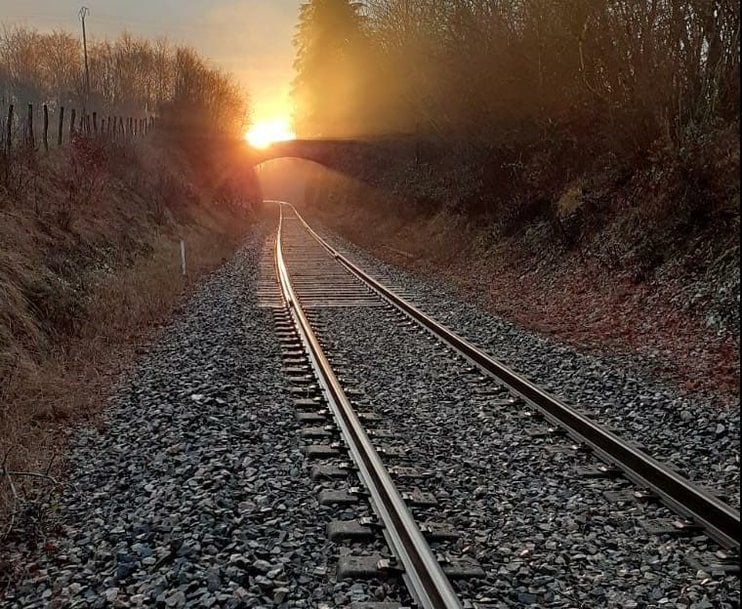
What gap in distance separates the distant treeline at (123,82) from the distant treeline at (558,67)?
58.1 ft

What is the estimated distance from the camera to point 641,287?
37.2 feet

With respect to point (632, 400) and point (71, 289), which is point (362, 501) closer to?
point (632, 400)

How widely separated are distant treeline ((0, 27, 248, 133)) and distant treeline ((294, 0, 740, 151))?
58.1 ft

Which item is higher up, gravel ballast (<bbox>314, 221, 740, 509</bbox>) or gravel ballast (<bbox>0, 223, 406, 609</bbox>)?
gravel ballast (<bbox>314, 221, 740, 509</bbox>)

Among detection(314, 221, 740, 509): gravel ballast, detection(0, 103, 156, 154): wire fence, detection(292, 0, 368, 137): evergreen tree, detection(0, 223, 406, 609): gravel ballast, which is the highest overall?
detection(292, 0, 368, 137): evergreen tree

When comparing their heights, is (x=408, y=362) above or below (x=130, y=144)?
below

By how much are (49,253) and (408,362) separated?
7.43 metres

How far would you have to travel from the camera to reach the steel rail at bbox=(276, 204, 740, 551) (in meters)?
4.32

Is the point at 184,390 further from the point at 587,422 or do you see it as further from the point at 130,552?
the point at 587,422

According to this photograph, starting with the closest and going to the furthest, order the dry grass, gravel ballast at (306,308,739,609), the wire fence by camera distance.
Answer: gravel ballast at (306,308,739,609), the dry grass, the wire fence

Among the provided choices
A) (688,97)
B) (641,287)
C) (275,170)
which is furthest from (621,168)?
(275,170)

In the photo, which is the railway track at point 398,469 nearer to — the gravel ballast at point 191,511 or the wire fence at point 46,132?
the gravel ballast at point 191,511

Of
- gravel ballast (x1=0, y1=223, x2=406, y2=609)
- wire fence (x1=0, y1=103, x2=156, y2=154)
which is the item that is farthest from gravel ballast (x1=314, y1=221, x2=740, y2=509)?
wire fence (x1=0, y1=103, x2=156, y2=154)

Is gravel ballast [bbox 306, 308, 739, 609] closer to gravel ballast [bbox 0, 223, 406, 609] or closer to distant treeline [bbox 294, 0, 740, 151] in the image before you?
gravel ballast [bbox 0, 223, 406, 609]
